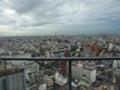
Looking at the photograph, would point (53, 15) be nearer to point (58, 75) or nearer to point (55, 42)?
point (55, 42)

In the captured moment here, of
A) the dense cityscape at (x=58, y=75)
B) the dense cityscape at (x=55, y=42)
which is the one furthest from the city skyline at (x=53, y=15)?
the dense cityscape at (x=58, y=75)

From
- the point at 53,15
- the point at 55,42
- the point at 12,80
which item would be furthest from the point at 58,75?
the point at 53,15

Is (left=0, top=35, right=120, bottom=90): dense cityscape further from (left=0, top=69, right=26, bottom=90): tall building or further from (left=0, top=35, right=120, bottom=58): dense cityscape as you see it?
(left=0, top=35, right=120, bottom=58): dense cityscape

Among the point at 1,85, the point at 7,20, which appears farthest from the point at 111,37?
the point at 7,20

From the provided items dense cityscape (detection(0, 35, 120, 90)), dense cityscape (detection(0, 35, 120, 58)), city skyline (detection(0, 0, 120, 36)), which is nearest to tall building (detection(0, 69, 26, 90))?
dense cityscape (detection(0, 35, 120, 90))

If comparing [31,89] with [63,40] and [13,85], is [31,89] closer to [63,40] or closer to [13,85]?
[13,85]

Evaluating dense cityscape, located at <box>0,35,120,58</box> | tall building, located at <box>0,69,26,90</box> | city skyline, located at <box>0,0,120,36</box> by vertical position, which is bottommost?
tall building, located at <box>0,69,26,90</box>

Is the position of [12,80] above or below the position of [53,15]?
below

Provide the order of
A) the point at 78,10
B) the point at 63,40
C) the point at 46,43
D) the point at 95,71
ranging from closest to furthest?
the point at 95,71
the point at 46,43
the point at 63,40
the point at 78,10
